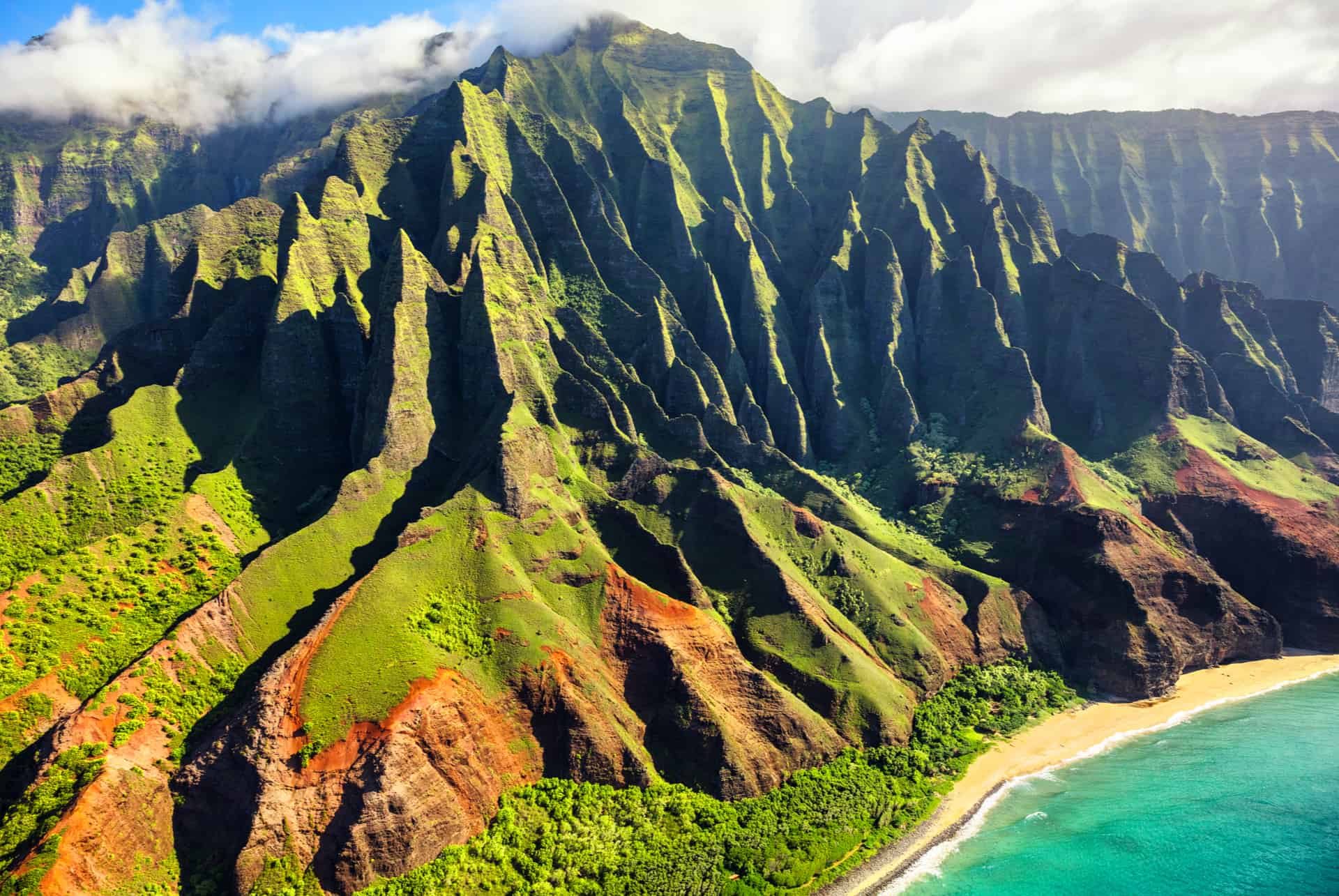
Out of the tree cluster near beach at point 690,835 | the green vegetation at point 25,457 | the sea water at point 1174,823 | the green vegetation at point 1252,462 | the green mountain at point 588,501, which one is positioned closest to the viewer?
the tree cluster near beach at point 690,835

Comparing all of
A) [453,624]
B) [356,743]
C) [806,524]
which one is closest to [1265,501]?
[806,524]

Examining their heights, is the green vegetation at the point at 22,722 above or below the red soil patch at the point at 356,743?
above

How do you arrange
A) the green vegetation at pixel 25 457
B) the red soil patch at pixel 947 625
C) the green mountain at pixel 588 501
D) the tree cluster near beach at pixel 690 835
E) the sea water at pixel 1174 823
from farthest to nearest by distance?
the red soil patch at pixel 947 625 → the green vegetation at pixel 25 457 → the sea water at pixel 1174 823 → the green mountain at pixel 588 501 → the tree cluster near beach at pixel 690 835

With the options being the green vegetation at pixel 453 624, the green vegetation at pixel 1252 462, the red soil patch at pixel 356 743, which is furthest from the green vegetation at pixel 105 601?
the green vegetation at pixel 1252 462

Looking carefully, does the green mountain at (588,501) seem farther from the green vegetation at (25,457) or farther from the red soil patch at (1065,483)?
the red soil patch at (1065,483)

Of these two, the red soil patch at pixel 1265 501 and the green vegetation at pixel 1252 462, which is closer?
the red soil patch at pixel 1265 501

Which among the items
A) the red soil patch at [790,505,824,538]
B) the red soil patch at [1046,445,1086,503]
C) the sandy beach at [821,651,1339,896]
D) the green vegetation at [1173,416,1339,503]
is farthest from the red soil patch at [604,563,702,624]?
the green vegetation at [1173,416,1339,503]

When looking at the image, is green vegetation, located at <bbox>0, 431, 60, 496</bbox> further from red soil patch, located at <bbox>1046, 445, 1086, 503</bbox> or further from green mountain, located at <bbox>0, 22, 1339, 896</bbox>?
red soil patch, located at <bbox>1046, 445, 1086, 503</bbox>
